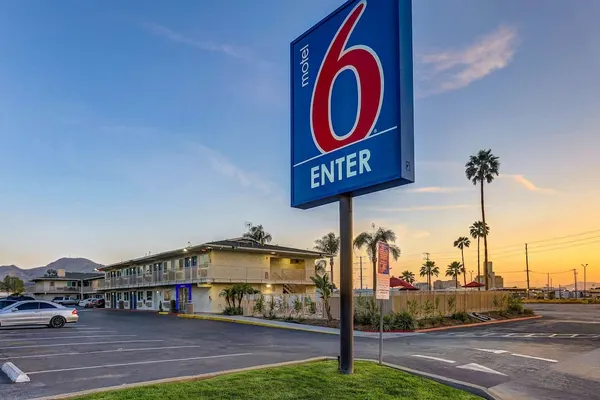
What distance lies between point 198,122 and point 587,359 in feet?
70.6

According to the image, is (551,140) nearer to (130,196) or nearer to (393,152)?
(393,152)

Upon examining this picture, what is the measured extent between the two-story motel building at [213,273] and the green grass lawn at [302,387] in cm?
2895

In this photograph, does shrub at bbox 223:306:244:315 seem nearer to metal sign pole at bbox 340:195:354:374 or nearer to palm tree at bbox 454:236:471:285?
metal sign pole at bbox 340:195:354:374

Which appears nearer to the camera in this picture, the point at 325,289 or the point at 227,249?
the point at 325,289

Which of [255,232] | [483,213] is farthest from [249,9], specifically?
[255,232]

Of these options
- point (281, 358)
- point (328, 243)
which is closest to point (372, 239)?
point (328, 243)

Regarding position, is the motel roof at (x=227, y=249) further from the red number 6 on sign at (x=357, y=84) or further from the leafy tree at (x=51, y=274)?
the leafy tree at (x=51, y=274)

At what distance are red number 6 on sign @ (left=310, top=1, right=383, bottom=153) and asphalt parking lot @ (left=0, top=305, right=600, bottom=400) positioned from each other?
18.6 ft

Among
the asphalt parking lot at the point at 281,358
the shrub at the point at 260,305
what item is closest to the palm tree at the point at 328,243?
the shrub at the point at 260,305

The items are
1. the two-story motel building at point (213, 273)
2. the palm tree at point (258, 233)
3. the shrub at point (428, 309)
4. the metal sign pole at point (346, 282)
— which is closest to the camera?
the metal sign pole at point (346, 282)

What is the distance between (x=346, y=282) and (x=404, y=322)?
16156 millimetres

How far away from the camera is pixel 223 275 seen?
3775 cm

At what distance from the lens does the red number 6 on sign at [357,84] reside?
26.2ft

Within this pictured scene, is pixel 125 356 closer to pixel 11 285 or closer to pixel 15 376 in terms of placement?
pixel 15 376
